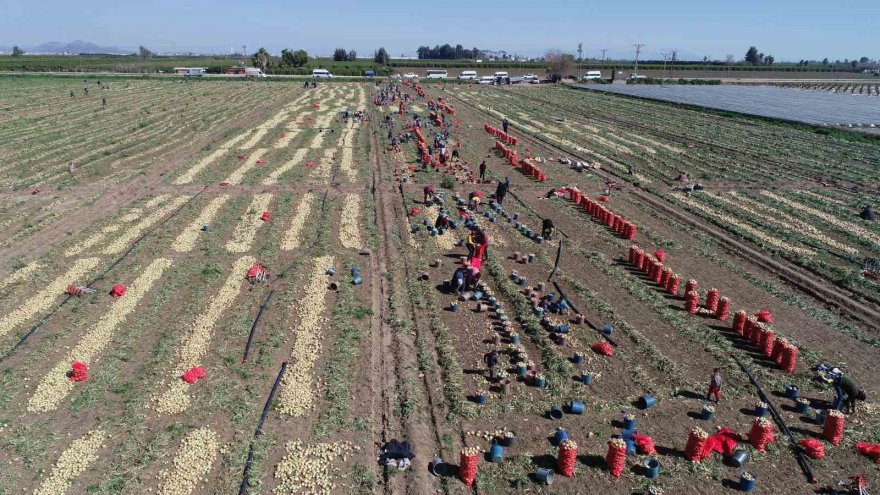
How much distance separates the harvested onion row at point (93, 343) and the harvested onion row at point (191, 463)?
4.24m

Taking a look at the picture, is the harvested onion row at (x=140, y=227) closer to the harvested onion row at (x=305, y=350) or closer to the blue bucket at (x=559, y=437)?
the harvested onion row at (x=305, y=350)

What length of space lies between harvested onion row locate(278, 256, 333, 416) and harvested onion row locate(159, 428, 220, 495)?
187 cm

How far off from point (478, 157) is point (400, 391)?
3192 cm

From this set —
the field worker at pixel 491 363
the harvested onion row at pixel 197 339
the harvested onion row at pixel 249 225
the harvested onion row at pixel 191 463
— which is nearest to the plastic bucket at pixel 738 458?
the field worker at pixel 491 363

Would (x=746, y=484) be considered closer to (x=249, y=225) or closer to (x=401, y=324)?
(x=401, y=324)

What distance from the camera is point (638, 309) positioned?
20172mm

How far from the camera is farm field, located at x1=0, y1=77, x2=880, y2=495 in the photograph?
1280 cm

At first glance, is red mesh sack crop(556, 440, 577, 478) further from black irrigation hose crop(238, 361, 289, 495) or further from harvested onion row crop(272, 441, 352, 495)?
black irrigation hose crop(238, 361, 289, 495)

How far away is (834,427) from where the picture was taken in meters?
13.5

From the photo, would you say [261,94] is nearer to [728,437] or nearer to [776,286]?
[776,286]

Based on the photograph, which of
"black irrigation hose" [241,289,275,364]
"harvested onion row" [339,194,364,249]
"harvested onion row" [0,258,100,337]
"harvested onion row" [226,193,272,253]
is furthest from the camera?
"harvested onion row" [339,194,364,249]

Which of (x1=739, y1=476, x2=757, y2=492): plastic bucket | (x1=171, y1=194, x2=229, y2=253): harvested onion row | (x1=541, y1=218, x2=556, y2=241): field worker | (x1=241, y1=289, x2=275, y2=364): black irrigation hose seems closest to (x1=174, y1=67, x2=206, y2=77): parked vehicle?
(x1=171, y1=194, x2=229, y2=253): harvested onion row

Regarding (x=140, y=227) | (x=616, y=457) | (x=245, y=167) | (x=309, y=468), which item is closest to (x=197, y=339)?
(x=309, y=468)

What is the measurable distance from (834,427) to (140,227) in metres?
28.6
